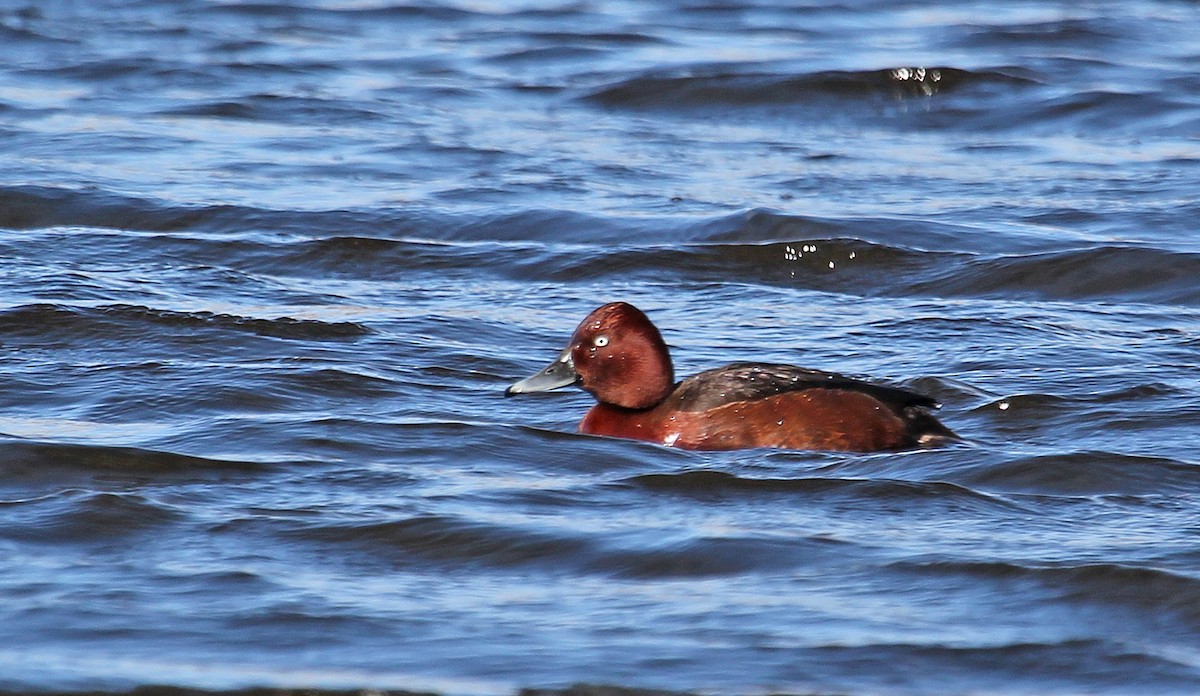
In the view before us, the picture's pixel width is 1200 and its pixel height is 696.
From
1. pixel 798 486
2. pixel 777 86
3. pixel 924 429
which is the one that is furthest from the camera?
pixel 777 86

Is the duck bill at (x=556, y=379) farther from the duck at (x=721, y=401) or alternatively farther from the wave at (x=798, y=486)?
the wave at (x=798, y=486)

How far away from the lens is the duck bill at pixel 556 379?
8.13 metres

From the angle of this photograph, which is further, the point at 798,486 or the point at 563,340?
the point at 563,340

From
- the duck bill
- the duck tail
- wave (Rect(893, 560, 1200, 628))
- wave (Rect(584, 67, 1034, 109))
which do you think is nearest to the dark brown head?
the duck bill

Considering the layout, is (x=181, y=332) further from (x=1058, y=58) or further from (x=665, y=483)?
(x=1058, y=58)

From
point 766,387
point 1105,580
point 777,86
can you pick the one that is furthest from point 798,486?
point 777,86

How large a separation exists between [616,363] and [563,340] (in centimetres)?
158

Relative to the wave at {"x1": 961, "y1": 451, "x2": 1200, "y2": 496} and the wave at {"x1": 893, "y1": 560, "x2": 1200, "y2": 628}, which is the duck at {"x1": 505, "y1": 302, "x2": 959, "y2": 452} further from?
the wave at {"x1": 893, "y1": 560, "x2": 1200, "y2": 628}

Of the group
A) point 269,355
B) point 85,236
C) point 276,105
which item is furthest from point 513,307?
point 276,105

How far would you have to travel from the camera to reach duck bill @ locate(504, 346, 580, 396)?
8133mm

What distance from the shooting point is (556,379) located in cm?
814

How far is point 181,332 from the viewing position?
933 cm

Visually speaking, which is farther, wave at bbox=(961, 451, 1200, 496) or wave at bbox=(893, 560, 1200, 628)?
wave at bbox=(961, 451, 1200, 496)

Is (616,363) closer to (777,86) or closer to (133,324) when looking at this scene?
(133,324)
